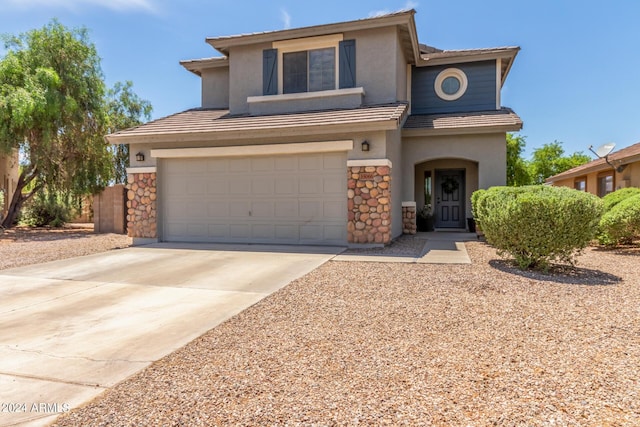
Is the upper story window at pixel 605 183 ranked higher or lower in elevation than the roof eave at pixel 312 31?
lower

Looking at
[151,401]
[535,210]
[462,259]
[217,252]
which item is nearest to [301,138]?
[217,252]

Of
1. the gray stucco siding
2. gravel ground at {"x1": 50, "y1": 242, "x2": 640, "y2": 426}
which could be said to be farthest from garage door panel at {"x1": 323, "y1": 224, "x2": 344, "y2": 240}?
the gray stucco siding

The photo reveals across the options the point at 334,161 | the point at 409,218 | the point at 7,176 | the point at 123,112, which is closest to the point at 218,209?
the point at 334,161

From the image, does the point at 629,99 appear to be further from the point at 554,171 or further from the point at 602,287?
the point at 602,287

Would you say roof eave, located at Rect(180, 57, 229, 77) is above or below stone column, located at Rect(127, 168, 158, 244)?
above

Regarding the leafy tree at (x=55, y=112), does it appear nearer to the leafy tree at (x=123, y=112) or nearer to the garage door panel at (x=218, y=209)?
the leafy tree at (x=123, y=112)

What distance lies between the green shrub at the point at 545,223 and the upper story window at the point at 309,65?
20.3 feet

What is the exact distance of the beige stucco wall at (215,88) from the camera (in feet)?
45.0

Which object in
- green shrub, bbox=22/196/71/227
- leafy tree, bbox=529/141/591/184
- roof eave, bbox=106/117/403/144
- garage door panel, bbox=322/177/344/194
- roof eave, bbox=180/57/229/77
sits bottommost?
green shrub, bbox=22/196/71/227

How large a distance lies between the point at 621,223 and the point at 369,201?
6166 mm

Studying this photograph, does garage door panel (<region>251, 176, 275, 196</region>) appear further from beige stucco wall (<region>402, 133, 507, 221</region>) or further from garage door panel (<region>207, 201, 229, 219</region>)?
beige stucco wall (<region>402, 133, 507, 221</region>)

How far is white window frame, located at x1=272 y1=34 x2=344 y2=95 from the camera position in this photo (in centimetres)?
1102

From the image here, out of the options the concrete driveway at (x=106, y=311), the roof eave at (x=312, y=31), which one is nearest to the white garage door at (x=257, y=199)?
the concrete driveway at (x=106, y=311)

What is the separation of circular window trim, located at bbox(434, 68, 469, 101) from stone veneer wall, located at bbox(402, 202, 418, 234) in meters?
4.18
